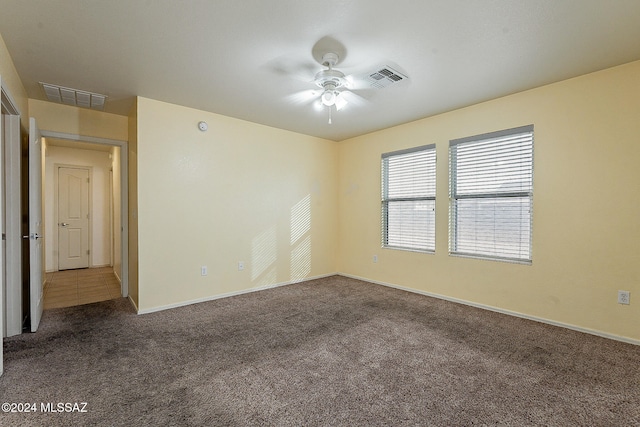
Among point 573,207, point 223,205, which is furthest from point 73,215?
point 573,207

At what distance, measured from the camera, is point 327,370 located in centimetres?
222

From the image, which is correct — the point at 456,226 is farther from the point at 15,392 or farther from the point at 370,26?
the point at 15,392

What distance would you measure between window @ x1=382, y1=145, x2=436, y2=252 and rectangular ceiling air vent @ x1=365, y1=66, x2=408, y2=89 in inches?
59.4

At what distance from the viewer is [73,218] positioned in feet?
20.6

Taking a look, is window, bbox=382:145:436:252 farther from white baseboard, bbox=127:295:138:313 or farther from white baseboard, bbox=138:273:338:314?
white baseboard, bbox=127:295:138:313

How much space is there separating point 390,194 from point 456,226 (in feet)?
3.83

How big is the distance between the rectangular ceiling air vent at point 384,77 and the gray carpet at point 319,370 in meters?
2.43

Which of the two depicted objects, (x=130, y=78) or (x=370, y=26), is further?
(x=130, y=78)

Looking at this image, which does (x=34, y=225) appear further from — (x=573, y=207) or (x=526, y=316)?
(x=573, y=207)

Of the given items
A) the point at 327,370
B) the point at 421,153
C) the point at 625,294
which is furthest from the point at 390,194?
the point at 327,370

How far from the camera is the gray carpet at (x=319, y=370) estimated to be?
1744 mm

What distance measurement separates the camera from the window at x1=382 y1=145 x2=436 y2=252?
426 centimetres

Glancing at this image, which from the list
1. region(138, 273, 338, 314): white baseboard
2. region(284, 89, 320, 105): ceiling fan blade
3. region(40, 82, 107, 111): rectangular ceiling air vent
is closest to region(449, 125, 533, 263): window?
region(284, 89, 320, 105): ceiling fan blade

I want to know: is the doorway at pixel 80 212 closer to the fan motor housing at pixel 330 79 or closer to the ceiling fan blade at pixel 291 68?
the ceiling fan blade at pixel 291 68
